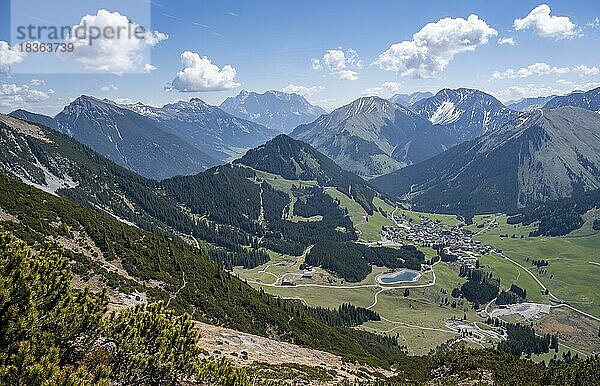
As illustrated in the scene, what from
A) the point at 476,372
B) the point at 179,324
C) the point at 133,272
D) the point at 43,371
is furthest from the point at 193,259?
the point at 43,371

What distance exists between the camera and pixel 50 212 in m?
94.5

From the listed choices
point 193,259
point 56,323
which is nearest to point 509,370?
point 56,323

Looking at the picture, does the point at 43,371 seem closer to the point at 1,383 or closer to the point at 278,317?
the point at 1,383

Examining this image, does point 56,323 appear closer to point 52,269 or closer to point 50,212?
point 52,269

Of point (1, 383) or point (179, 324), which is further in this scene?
point (179, 324)

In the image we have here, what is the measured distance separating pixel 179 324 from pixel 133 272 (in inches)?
2825

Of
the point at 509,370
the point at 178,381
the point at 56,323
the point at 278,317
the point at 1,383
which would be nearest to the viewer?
the point at 1,383

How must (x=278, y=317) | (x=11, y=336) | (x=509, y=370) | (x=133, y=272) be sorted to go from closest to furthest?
(x=11, y=336) → (x=509, y=370) → (x=133, y=272) → (x=278, y=317)

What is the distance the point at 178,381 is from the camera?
78.1ft

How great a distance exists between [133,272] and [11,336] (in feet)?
251

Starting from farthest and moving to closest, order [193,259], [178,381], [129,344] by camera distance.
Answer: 1. [193,259]
2. [178,381]
3. [129,344]

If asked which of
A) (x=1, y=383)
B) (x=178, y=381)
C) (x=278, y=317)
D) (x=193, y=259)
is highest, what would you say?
(x=1, y=383)

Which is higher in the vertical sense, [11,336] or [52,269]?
[52,269]

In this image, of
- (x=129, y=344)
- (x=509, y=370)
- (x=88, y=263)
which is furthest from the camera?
(x=88, y=263)
